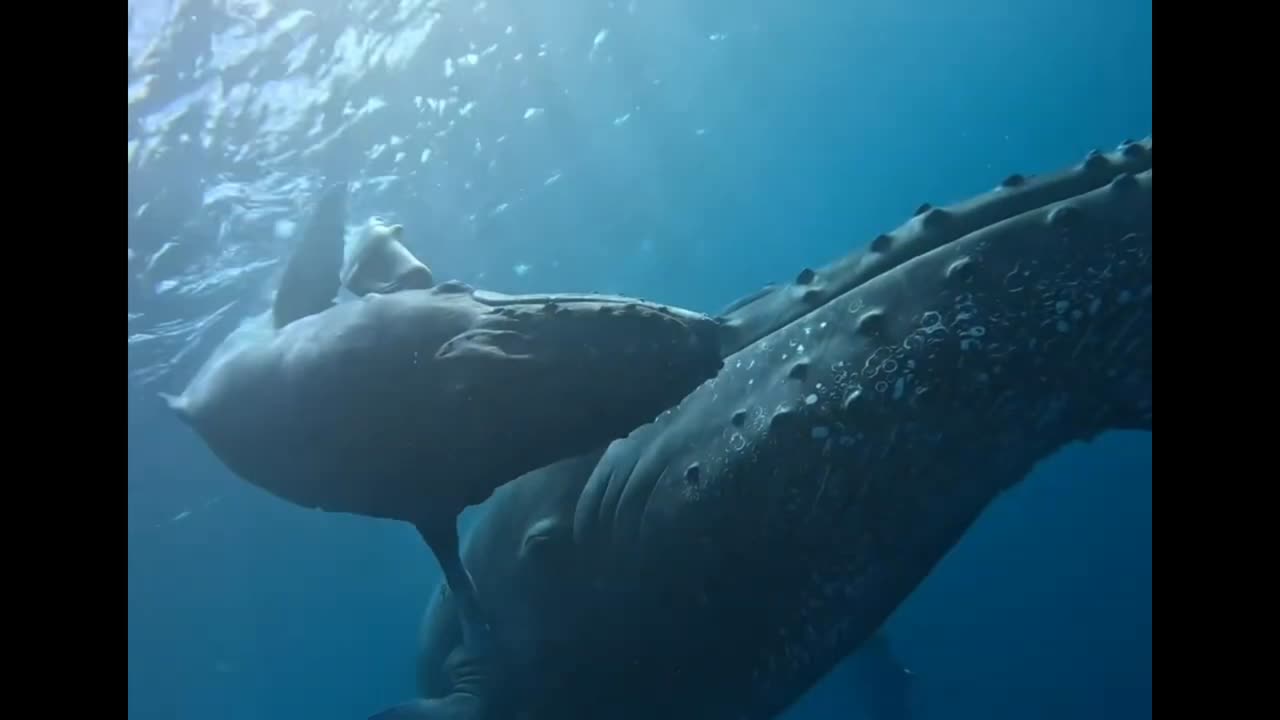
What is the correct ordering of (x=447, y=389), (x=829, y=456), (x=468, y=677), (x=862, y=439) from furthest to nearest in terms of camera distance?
1. (x=468, y=677)
2. (x=447, y=389)
3. (x=829, y=456)
4. (x=862, y=439)

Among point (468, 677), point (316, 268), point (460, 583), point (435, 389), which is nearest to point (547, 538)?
point (460, 583)

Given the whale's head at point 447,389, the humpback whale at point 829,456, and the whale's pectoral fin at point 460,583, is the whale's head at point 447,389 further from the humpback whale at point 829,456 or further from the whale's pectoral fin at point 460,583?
the humpback whale at point 829,456

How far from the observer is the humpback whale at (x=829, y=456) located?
4.81 m

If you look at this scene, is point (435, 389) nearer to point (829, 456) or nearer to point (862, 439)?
point (829, 456)

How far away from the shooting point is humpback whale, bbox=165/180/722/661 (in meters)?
5.26

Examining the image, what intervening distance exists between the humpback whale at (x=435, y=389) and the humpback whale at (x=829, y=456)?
690 mm

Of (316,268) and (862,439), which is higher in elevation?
(316,268)

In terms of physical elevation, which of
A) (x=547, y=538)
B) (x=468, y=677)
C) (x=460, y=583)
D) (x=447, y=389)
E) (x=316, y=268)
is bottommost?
(x=468, y=677)

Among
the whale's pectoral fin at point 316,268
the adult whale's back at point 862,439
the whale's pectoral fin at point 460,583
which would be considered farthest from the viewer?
the whale's pectoral fin at point 316,268

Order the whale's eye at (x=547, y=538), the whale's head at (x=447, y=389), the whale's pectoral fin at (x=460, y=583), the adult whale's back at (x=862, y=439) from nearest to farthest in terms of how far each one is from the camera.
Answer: the adult whale's back at (x=862, y=439)
the whale's head at (x=447, y=389)
the whale's pectoral fin at (x=460, y=583)
the whale's eye at (x=547, y=538)

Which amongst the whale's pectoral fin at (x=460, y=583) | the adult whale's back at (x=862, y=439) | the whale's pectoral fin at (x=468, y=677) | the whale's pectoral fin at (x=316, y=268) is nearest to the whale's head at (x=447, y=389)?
the whale's pectoral fin at (x=460, y=583)

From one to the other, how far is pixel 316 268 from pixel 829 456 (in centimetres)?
569

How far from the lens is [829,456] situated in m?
5.32
